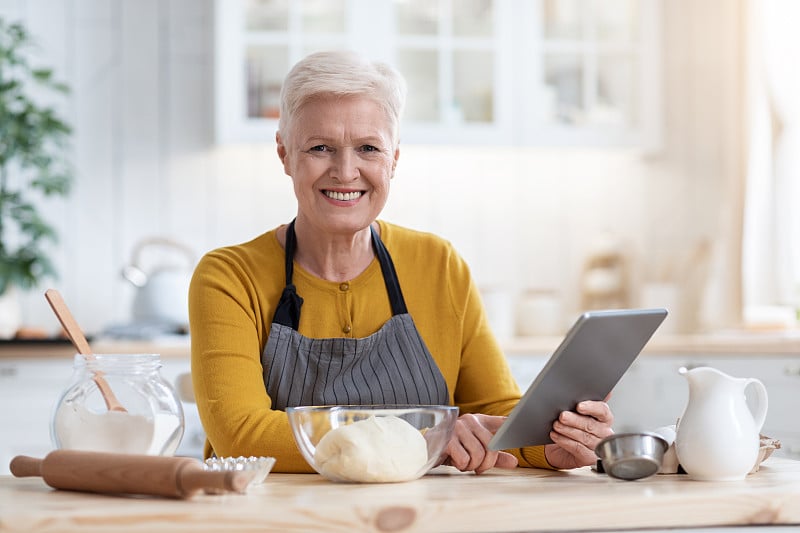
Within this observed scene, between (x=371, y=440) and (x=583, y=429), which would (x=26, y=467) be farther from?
(x=583, y=429)

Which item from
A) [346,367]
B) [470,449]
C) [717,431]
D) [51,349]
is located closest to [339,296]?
[346,367]

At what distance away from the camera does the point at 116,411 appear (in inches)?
49.4

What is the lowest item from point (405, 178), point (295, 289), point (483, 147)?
point (295, 289)

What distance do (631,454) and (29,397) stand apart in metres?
2.50

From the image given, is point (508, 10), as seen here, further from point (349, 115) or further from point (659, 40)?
point (349, 115)

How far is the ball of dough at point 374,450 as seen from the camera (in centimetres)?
127

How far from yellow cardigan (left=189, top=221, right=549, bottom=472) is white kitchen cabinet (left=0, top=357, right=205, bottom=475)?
4.96 feet

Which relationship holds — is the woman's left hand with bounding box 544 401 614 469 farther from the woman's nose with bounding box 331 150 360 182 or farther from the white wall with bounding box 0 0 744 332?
the white wall with bounding box 0 0 744 332

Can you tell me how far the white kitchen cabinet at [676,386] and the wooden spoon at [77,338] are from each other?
2.31 meters

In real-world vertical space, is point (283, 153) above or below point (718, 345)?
above

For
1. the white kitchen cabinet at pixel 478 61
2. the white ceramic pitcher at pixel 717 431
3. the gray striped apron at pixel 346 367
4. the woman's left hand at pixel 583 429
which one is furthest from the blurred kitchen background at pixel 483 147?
the white ceramic pitcher at pixel 717 431

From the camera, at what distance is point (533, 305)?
4016 millimetres

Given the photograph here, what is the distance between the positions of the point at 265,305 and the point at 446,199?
2.38m

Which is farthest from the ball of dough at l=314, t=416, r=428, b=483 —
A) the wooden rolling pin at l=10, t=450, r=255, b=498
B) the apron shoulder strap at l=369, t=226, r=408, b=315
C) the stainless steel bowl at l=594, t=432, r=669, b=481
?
the apron shoulder strap at l=369, t=226, r=408, b=315
